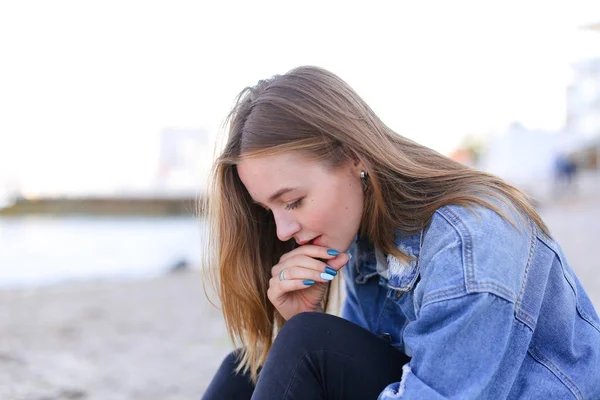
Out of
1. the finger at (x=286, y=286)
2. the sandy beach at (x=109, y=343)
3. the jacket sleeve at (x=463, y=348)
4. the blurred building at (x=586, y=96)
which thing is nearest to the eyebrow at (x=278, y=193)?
the finger at (x=286, y=286)

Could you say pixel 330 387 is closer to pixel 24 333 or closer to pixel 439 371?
pixel 439 371

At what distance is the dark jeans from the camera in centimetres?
135

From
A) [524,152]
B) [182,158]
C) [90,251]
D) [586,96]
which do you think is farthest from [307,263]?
[586,96]

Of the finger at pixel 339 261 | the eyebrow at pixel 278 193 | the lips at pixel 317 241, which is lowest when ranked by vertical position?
the finger at pixel 339 261

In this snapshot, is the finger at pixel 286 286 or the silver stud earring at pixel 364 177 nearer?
the silver stud earring at pixel 364 177

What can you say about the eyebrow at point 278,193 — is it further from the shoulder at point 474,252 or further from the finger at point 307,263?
the shoulder at point 474,252

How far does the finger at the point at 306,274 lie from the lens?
5.39 ft

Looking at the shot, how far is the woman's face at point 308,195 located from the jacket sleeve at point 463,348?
44 centimetres

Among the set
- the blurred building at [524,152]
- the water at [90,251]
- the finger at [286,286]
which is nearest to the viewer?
the finger at [286,286]

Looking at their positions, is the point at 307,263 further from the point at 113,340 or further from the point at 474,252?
the point at 113,340

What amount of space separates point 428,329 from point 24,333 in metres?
3.23

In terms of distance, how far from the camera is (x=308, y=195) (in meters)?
1.51

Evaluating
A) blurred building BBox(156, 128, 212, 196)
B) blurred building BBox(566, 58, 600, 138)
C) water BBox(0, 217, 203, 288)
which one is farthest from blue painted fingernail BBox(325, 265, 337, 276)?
blurred building BBox(566, 58, 600, 138)

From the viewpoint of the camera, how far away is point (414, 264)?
146 cm
